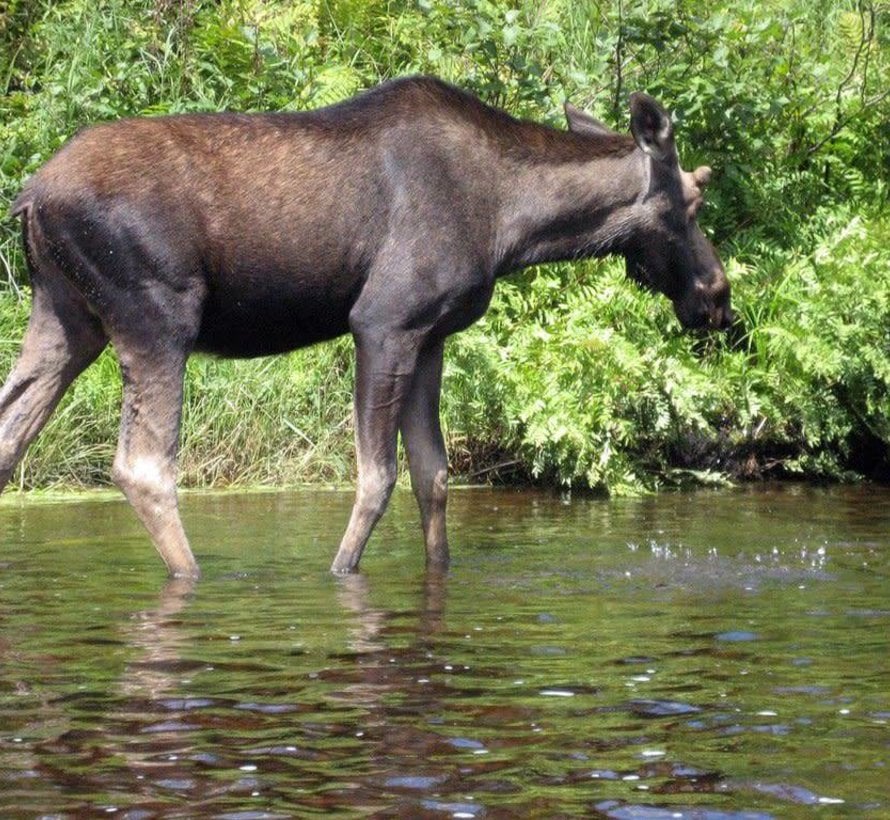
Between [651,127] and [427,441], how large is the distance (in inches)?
74.3

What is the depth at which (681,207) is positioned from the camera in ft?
31.5

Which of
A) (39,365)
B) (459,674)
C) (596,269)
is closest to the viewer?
(459,674)

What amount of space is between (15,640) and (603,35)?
7546 mm

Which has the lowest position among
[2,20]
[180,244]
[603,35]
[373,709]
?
[373,709]

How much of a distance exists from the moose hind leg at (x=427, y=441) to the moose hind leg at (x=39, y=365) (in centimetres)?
152

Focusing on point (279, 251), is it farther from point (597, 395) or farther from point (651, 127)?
point (597, 395)

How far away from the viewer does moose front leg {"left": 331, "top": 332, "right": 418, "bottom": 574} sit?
28.5ft

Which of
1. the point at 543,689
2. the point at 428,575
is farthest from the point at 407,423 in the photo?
the point at 543,689

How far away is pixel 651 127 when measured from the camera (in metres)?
9.36

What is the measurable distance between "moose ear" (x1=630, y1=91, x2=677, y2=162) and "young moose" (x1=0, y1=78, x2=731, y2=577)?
2cm

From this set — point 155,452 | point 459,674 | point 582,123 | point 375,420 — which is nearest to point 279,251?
point 375,420

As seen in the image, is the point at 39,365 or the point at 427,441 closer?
the point at 39,365

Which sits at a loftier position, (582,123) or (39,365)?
(582,123)

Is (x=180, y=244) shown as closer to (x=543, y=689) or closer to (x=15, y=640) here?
(x=15, y=640)
